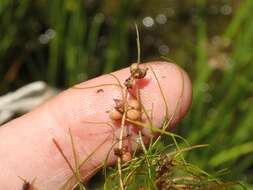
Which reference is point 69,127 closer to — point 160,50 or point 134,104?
point 134,104

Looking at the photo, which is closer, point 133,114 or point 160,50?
point 133,114

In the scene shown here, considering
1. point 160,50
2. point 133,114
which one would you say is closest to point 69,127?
point 133,114

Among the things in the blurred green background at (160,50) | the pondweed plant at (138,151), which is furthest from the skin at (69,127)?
the blurred green background at (160,50)

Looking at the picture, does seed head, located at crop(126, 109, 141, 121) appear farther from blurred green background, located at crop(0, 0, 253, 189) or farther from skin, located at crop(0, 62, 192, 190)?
blurred green background, located at crop(0, 0, 253, 189)

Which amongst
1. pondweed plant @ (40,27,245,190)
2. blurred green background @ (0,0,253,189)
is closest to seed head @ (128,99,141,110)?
pondweed plant @ (40,27,245,190)

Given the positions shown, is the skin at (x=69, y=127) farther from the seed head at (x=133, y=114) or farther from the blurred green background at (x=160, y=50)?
the blurred green background at (x=160, y=50)

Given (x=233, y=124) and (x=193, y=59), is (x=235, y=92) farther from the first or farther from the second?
(x=193, y=59)
